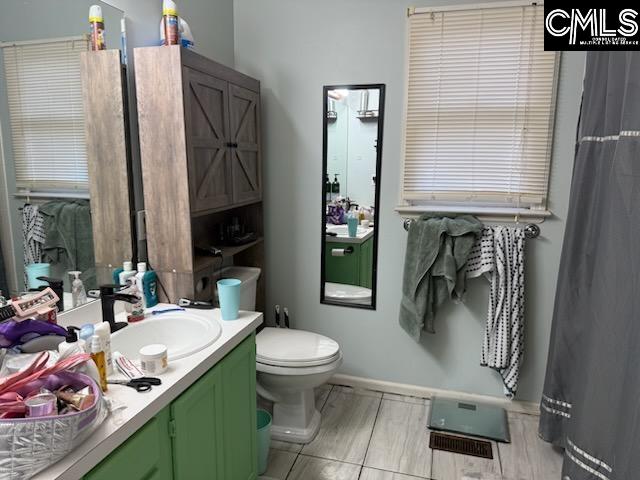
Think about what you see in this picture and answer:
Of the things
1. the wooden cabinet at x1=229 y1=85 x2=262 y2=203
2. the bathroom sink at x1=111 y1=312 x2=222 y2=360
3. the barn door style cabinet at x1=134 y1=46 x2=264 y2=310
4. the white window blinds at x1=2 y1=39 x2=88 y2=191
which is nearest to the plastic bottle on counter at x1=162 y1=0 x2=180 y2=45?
the barn door style cabinet at x1=134 y1=46 x2=264 y2=310

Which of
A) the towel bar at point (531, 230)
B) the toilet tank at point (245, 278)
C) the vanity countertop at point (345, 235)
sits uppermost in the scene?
the towel bar at point (531, 230)

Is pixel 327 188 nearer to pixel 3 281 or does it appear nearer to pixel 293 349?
pixel 293 349

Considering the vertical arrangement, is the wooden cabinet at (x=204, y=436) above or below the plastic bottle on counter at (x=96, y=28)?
below

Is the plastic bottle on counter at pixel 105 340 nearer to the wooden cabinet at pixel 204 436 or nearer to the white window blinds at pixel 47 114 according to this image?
the wooden cabinet at pixel 204 436

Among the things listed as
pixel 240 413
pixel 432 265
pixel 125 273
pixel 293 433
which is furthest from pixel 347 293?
pixel 125 273

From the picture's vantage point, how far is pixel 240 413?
172 centimetres

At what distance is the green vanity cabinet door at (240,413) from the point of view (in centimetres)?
161

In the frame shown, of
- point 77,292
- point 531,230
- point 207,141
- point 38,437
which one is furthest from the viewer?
point 531,230

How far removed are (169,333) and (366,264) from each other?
133cm

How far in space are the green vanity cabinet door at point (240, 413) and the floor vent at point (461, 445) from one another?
984 mm

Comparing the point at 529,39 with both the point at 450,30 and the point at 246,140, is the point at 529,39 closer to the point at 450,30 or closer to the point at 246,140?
the point at 450,30

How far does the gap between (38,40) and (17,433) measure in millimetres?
1251

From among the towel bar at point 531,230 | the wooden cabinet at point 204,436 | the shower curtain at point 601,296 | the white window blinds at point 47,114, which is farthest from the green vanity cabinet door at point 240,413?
the towel bar at point 531,230

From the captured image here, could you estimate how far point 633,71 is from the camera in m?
1.50
